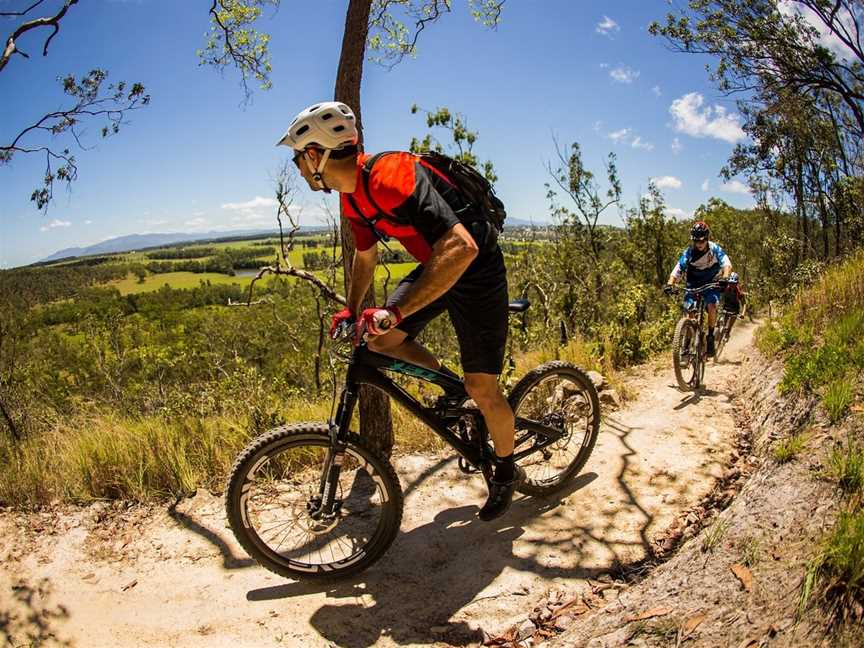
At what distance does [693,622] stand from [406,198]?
2.24 meters

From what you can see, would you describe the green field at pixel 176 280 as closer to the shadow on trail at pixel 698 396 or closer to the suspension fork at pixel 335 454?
the shadow on trail at pixel 698 396

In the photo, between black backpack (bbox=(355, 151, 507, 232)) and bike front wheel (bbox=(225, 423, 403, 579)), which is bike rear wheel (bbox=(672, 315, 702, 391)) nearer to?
bike front wheel (bbox=(225, 423, 403, 579))

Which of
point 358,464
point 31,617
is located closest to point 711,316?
point 358,464

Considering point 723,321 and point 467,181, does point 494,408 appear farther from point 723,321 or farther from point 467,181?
point 723,321

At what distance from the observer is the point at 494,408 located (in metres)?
3.25

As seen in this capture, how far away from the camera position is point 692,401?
585 cm

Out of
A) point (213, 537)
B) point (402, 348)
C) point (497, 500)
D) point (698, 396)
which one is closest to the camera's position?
point (402, 348)

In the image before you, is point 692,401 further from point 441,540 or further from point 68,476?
point 68,476

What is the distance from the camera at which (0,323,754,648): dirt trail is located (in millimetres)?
2922

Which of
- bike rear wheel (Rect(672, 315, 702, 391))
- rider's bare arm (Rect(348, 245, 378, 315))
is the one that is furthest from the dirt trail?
bike rear wheel (Rect(672, 315, 702, 391))

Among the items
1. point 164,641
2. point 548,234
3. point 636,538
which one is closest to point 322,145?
point 164,641

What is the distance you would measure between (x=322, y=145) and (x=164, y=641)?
2.82 meters

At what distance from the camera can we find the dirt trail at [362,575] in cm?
292

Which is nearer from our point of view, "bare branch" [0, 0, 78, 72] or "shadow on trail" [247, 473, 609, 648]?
"shadow on trail" [247, 473, 609, 648]
